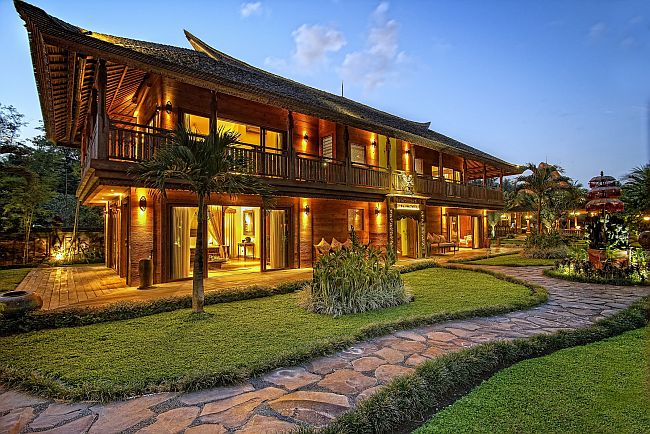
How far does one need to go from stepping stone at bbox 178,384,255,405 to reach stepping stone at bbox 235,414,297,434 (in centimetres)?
56

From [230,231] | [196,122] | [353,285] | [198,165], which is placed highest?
[196,122]

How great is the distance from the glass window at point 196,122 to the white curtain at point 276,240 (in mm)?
3580

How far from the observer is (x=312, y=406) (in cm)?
324

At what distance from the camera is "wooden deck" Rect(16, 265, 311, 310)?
25.1 ft

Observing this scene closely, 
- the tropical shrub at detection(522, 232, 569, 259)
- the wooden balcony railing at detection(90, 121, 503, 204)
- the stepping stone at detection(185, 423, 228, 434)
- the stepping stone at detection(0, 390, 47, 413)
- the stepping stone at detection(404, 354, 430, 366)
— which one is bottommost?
the stepping stone at detection(0, 390, 47, 413)

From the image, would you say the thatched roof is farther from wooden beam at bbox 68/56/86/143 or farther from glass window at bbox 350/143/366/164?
glass window at bbox 350/143/366/164

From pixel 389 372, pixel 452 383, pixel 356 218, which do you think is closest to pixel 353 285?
pixel 389 372

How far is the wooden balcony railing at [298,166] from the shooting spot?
8062 millimetres

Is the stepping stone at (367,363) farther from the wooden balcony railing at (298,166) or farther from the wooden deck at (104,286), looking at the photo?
the wooden deck at (104,286)

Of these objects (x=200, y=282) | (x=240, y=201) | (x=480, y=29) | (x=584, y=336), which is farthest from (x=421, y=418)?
(x=240, y=201)

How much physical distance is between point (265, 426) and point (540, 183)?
21.8m

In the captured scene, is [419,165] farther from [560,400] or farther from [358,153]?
[560,400]

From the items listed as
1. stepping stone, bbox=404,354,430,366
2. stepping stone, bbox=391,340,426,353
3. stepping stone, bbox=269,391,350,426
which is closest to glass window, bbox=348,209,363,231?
stepping stone, bbox=391,340,426,353

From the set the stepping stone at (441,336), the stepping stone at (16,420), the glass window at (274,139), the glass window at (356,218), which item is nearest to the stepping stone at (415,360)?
the stepping stone at (441,336)
